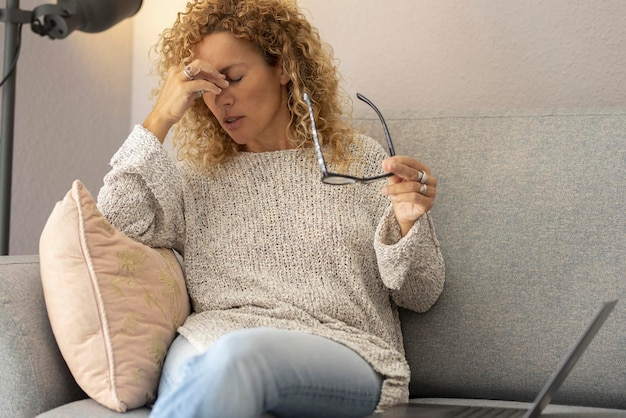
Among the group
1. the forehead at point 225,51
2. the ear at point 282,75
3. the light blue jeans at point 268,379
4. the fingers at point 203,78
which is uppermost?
the forehead at point 225,51

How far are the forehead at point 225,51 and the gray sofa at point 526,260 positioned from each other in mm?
431

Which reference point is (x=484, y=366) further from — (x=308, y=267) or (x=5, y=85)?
(x=5, y=85)

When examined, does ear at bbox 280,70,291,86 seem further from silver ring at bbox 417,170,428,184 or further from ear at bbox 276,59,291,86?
silver ring at bbox 417,170,428,184

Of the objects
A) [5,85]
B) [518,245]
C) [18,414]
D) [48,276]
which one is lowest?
[18,414]

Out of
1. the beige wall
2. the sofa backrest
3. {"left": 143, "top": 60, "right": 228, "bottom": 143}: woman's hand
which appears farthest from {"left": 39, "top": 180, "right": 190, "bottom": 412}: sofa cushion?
the beige wall

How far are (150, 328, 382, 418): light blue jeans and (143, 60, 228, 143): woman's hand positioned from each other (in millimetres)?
475

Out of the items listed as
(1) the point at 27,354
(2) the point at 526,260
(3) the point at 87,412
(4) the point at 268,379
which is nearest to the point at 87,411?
(3) the point at 87,412

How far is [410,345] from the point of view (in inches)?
64.5

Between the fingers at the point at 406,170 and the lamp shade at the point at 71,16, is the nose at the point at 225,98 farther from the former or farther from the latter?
the fingers at the point at 406,170

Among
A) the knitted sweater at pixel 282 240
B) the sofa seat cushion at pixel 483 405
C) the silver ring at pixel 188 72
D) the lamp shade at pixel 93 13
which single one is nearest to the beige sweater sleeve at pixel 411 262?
the knitted sweater at pixel 282 240

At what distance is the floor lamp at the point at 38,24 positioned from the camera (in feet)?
4.91

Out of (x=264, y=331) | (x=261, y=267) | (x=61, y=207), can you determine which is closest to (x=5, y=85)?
(x=61, y=207)

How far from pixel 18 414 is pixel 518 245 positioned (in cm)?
93

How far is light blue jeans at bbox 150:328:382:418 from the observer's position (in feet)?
3.49
